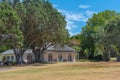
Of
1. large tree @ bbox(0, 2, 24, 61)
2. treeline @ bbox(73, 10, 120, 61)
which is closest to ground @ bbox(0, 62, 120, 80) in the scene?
large tree @ bbox(0, 2, 24, 61)

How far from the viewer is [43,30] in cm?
5944

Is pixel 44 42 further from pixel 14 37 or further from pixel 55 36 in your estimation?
pixel 14 37

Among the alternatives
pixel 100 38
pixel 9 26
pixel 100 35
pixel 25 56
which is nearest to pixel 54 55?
pixel 25 56

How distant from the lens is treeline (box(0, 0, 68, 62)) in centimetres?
5148

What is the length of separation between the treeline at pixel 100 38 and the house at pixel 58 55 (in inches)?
270

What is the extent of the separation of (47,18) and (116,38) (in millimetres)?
14171

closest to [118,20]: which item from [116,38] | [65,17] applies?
[116,38]

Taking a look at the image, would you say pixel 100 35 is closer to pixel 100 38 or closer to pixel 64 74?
pixel 100 38

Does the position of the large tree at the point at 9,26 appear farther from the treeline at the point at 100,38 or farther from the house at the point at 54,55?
the house at the point at 54,55

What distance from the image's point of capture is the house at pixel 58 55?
78875 mm

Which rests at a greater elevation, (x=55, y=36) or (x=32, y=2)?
(x=32, y=2)

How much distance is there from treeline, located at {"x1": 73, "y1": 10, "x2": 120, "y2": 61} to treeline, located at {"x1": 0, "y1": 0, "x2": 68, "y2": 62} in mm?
9375

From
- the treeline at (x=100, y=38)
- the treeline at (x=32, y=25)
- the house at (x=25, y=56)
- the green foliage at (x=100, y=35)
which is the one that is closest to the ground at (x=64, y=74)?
the treeline at (x=32, y=25)

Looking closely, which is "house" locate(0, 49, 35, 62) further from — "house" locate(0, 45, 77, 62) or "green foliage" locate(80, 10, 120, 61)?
"green foliage" locate(80, 10, 120, 61)
